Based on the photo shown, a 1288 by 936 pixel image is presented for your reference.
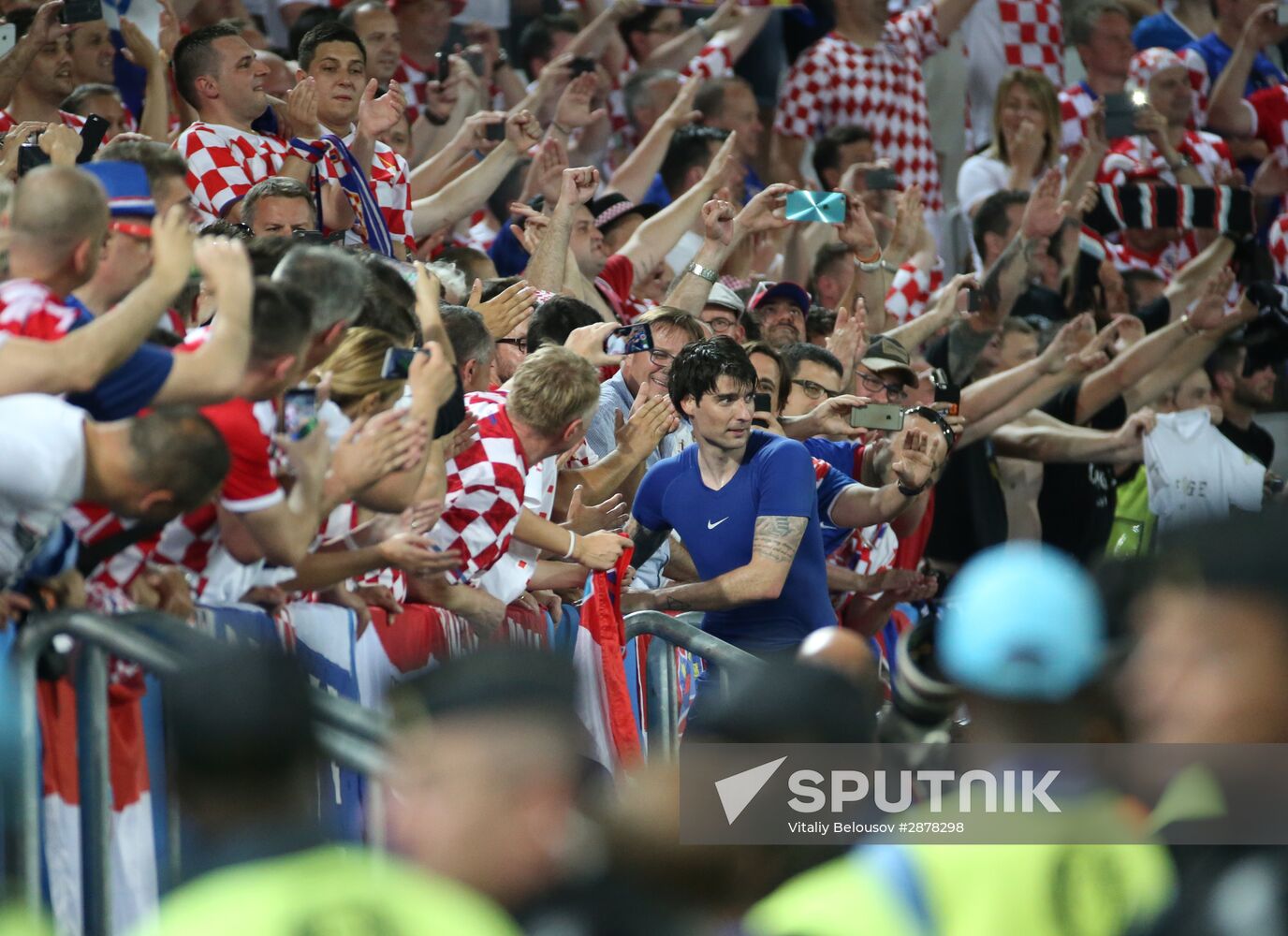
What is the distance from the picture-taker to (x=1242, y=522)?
233 cm

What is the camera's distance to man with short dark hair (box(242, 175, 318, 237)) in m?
5.81

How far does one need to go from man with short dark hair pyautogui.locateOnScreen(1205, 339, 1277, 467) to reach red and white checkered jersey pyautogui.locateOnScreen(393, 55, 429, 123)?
393cm

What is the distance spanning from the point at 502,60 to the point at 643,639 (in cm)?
492

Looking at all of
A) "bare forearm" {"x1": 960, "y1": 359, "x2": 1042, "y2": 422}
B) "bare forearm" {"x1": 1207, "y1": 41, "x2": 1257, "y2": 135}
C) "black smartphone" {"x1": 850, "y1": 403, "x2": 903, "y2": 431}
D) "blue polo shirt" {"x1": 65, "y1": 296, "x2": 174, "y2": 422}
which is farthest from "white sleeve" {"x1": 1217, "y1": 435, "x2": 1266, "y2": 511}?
"blue polo shirt" {"x1": 65, "y1": 296, "x2": 174, "y2": 422}

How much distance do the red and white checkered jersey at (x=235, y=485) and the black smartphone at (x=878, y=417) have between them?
10.3ft

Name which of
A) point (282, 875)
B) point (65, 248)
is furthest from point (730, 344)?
point (282, 875)

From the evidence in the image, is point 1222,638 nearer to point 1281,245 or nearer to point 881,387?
point 881,387

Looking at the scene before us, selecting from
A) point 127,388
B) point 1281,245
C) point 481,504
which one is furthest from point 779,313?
point 127,388

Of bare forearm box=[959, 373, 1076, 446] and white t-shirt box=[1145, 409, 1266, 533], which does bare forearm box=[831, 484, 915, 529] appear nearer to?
bare forearm box=[959, 373, 1076, 446]

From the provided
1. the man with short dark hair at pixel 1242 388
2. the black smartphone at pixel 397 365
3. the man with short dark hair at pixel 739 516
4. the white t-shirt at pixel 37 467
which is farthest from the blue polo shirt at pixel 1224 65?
the white t-shirt at pixel 37 467

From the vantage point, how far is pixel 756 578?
614 cm

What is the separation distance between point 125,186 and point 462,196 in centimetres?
333

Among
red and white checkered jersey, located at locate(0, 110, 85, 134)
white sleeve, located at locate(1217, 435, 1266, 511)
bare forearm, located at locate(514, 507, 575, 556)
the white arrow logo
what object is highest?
the white arrow logo

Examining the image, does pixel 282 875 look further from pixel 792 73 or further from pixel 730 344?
pixel 792 73
